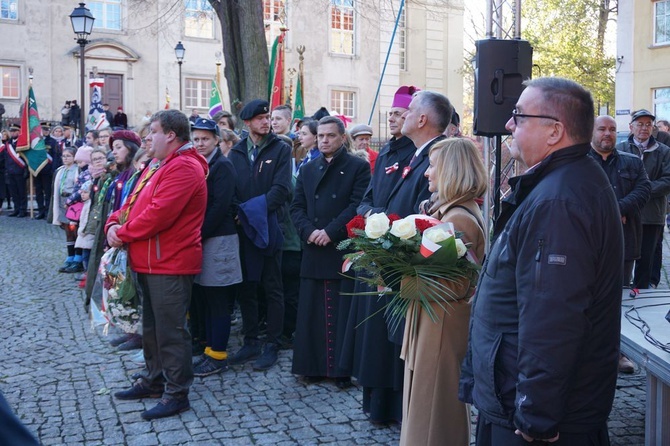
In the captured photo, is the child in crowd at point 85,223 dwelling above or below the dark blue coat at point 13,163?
below

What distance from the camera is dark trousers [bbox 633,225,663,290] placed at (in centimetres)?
806

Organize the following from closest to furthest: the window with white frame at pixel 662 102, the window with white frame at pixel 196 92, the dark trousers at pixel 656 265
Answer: the dark trousers at pixel 656 265 < the window with white frame at pixel 662 102 < the window with white frame at pixel 196 92

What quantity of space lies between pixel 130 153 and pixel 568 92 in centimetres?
568

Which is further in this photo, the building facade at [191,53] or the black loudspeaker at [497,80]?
the building facade at [191,53]

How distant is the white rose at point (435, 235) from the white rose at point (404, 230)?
0.08m

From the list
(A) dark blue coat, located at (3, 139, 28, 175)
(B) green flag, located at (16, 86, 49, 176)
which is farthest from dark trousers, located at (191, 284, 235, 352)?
(A) dark blue coat, located at (3, 139, 28, 175)

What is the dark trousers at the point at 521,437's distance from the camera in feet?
9.11

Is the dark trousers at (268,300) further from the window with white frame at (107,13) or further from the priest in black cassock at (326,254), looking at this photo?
the window with white frame at (107,13)

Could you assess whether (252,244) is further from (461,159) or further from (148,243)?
(461,159)

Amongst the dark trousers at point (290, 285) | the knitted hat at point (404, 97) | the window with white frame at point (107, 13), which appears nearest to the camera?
the knitted hat at point (404, 97)

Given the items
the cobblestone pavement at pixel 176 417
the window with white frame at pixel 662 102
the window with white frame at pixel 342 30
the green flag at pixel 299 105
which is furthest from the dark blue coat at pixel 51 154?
the window with white frame at pixel 662 102

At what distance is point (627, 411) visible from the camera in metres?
5.55

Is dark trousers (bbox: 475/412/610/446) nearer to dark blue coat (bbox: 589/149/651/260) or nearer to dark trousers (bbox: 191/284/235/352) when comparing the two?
dark trousers (bbox: 191/284/235/352)

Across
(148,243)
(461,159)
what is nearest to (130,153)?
(148,243)
